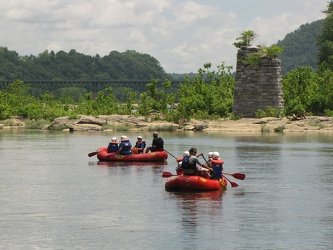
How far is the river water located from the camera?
991 inches

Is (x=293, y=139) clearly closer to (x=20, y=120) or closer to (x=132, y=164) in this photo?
(x=132, y=164)

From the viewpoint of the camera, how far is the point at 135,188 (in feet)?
116

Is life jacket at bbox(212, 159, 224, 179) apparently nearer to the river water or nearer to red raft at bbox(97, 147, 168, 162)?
the river water

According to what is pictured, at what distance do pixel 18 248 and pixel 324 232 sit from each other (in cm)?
835

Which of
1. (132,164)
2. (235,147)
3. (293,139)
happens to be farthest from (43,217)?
(293,139)

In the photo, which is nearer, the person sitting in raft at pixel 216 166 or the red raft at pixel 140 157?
the person sitting in raft at pixel 216 166

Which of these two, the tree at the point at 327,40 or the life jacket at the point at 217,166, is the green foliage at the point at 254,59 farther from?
the life jacket at the point at 217,166

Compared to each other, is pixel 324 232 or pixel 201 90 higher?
pixel 201 90

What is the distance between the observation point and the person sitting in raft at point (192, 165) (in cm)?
3234

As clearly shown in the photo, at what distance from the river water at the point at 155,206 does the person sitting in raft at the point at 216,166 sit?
627 millimetres

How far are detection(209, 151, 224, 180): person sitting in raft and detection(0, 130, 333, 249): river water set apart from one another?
2.06 feet

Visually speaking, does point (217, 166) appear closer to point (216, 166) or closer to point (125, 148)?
point (216, 166)

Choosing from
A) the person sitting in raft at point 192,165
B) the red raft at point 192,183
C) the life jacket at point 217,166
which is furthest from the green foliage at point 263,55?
the person sitting in raft at point 192,165

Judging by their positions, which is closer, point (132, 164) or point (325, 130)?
point (132, 164)
